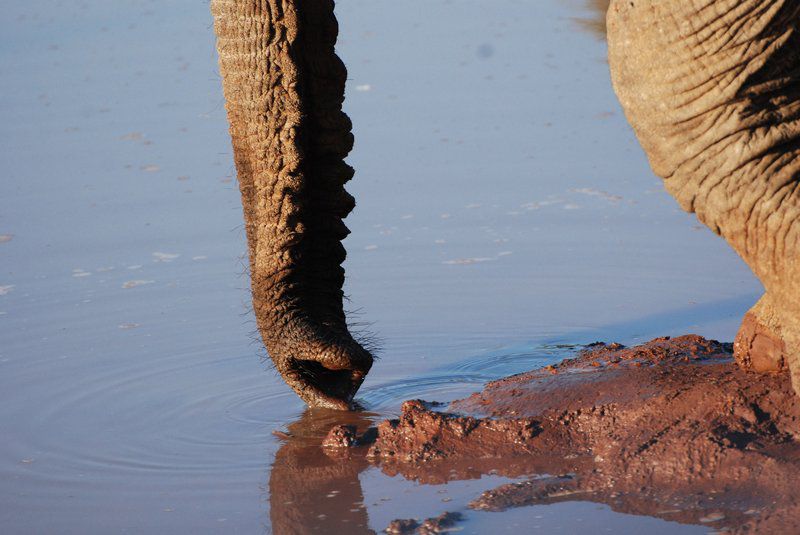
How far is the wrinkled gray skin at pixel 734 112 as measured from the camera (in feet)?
12.6

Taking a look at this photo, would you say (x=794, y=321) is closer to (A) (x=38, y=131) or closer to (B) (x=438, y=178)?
(B) (x=438, y=178)

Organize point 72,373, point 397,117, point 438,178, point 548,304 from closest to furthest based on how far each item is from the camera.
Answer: point 72,373, point 548,304, point 438,178, point 397,117

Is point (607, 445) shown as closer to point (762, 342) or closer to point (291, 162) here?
point (762, 342)

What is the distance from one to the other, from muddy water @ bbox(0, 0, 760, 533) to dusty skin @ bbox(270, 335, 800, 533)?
0.19ft

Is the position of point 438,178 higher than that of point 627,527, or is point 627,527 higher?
point 438,178

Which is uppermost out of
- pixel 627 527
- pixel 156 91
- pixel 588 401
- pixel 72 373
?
pixel 156 91

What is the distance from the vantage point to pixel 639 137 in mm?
4051

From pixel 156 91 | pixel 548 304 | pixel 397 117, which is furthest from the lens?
pixel 156 91

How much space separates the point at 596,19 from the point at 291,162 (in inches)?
369

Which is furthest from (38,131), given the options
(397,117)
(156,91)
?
(397,117)

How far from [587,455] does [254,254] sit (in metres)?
1.31

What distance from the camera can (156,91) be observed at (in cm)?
1185

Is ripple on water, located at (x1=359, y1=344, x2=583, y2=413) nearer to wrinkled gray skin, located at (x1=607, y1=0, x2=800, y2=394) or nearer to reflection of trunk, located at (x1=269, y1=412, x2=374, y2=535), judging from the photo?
reflection of trunk, located at (x1=269, y1=412, x2=374, y2=535)

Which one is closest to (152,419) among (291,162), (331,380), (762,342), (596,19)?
(331,380)
